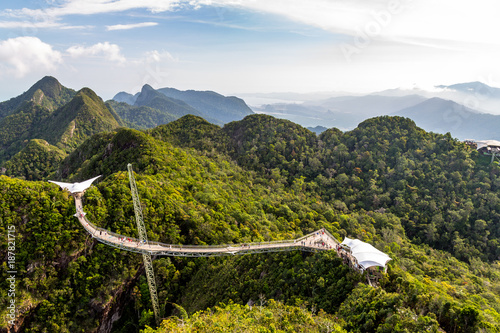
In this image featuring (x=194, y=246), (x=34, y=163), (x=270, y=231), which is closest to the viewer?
(x=194, y=246)

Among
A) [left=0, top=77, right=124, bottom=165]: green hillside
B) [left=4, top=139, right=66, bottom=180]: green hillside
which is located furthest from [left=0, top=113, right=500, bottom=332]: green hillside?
[left=0, top=77, right=124, bottom=165]: green hillside

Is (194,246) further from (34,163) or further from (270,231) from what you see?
A: (34,163)

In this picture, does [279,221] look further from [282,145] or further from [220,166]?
[282,145]

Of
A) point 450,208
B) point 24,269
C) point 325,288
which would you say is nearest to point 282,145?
point 450,208

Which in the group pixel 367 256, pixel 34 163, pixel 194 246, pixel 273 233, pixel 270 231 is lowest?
pixel 34 163

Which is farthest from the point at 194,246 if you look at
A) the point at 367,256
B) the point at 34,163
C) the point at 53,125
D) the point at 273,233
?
the point at 53,125
